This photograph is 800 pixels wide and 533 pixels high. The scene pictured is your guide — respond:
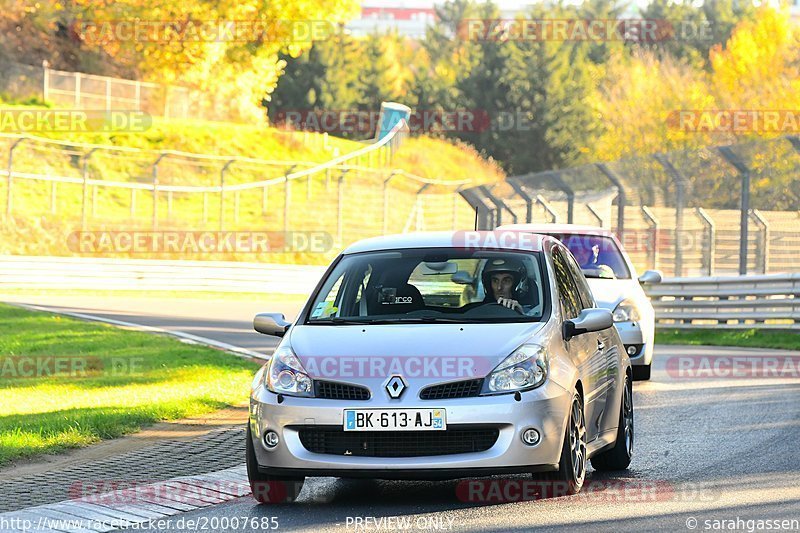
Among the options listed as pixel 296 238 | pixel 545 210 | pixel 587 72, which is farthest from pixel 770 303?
pixel 587 72

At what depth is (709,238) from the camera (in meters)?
23.3

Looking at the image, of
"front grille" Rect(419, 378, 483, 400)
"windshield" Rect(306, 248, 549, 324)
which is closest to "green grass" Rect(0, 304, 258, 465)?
"windshield" Rect(306, 248, 549, 324)

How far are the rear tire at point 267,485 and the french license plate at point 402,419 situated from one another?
0.60 metres

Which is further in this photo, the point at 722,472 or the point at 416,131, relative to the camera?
the point at 416,131

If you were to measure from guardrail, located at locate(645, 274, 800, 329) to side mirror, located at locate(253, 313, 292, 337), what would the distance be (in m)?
14.2

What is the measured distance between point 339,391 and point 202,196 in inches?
1412

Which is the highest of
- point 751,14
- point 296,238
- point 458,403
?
point 751,14

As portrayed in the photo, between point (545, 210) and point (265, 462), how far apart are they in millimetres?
19478

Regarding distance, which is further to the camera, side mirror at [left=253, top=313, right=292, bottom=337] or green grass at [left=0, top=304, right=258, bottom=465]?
green grass at [left=0, top=304, right=258, bottom=465]

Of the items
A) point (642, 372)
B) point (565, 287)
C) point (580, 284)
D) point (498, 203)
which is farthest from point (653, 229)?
point (565, 287)

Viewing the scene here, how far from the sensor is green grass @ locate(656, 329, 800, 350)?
2144 cm

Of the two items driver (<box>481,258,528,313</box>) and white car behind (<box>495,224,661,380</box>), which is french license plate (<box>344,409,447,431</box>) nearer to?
driver (<box>481,258,528,313</box>)

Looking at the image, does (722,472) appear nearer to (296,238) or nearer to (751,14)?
(296,238)

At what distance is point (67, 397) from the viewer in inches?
501
